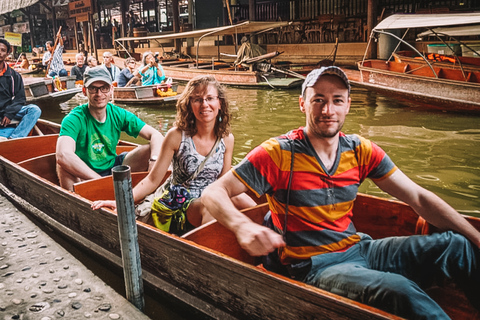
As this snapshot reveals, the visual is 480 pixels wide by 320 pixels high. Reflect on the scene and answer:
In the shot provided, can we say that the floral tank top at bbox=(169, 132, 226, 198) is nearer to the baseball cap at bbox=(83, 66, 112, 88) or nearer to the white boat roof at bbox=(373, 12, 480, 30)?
the baseball cap at bbox=(83, 66, 112, 88)

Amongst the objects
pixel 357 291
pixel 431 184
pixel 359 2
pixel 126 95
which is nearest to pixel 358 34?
pixel 359 2

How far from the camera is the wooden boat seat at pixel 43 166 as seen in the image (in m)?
4.30

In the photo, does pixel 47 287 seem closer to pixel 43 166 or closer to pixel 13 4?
pixel 43 166

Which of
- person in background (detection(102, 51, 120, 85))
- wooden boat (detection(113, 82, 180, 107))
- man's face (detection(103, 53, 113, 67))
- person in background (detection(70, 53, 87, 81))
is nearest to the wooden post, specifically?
person in background (detection(102, 51, 120, 85))

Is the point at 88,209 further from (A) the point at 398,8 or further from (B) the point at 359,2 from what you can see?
(B) the point at 359,2

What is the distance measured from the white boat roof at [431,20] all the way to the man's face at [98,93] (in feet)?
21.5

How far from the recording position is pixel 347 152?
6.31 ft

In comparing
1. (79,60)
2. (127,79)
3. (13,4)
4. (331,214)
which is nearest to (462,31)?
(127,79)

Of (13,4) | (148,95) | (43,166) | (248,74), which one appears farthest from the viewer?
(13,4)

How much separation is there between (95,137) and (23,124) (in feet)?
9.37

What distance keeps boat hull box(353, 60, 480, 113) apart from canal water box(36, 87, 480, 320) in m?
0.25

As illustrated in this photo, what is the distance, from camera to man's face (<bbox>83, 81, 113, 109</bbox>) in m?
3.53

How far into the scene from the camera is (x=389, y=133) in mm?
7648

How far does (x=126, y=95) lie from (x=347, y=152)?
30.9 ft
